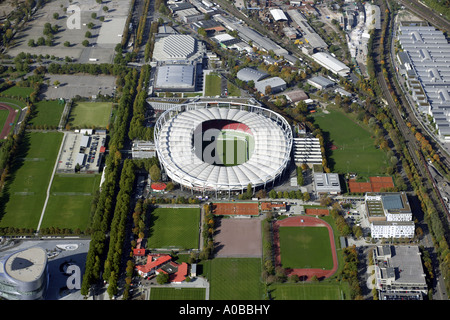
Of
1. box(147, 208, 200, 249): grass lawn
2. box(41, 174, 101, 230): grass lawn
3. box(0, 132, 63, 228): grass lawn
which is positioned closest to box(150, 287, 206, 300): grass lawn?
box(147, 208, 200, 249): grass lawn

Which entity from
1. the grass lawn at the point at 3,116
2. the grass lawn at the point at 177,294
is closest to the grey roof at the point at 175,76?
the grass lawn at the point at 3,116

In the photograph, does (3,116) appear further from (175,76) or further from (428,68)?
(428,68)

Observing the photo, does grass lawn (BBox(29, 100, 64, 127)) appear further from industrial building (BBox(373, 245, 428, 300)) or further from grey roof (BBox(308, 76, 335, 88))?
industrial building (BBox(373, 245, 428, 300))

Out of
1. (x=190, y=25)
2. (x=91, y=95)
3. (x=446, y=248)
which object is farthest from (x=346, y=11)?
(x=446, y=248)

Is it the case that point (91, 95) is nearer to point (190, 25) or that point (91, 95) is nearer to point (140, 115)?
point (140, 115)

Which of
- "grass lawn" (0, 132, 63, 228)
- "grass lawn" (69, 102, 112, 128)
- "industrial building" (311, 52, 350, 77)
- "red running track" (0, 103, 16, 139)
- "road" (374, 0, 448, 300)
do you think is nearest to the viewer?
"road" (374, 0, 448, 300)

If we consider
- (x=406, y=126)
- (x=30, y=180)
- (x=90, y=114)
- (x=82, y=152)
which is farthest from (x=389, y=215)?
(x=90, y=114)
